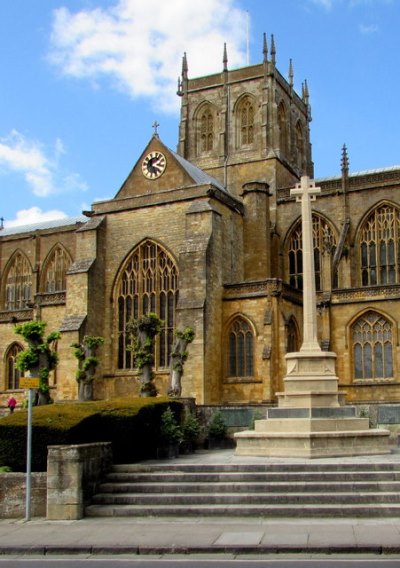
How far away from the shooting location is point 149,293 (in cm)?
3825

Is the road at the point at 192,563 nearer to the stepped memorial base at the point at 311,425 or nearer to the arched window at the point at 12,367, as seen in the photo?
the stepped memorial base at the point at 311,425

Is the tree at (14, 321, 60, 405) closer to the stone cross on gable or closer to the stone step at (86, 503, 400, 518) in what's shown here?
the stone cross on gable

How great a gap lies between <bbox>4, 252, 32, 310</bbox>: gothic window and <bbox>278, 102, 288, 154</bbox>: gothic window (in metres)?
18.0

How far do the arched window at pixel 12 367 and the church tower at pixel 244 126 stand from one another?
16.0 m

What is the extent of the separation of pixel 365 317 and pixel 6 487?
23.0 m

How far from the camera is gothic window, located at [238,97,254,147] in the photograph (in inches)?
1964

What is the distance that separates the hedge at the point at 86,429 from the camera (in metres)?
15.3

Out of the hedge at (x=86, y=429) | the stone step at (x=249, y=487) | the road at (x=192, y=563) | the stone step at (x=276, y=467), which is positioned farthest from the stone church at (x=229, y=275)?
the road at (x=192, y=563)

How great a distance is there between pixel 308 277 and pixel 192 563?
1092 centimetres

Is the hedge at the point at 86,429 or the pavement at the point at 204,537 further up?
the hedge at the point at 86,429

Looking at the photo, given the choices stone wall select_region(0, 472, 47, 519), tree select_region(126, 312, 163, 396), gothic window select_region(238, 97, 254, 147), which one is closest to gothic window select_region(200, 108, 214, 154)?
gothic window select_region(238, 97, 254, 147)

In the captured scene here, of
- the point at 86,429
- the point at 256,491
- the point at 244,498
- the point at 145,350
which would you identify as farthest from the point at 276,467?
the point at 145,350

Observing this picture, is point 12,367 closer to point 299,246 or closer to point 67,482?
point 299,246

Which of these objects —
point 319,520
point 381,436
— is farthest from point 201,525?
point 381,436
